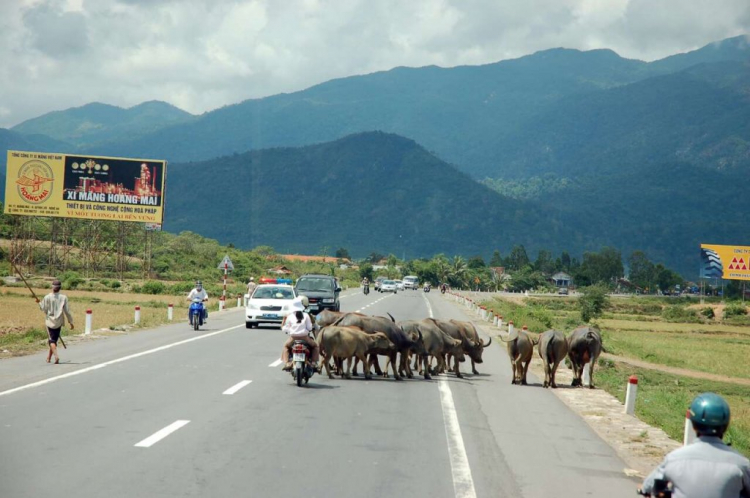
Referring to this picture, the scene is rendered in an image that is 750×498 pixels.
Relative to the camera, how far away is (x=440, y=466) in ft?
30.8

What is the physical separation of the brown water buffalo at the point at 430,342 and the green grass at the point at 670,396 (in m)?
3.92

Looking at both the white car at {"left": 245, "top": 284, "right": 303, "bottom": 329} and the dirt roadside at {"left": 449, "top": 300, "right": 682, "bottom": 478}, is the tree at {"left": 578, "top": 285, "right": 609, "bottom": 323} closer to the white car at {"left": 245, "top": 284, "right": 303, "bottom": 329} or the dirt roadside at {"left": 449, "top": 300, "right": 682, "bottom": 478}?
the white car at {"left": 245, "top": 284, "right": 303, "bottom": 329}

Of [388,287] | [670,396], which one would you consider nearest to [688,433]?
[670,396]

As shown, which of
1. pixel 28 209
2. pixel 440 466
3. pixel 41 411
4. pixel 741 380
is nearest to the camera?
pixel 440 466

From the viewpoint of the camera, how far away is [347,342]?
16.7 meters

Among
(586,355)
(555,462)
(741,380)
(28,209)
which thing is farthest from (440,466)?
(28,209)

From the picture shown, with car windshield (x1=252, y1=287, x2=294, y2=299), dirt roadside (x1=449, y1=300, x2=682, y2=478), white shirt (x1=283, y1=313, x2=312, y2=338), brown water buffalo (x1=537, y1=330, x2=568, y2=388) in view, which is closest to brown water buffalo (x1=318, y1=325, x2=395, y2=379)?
white shirt (x1=283, y1=313, x2=312, y2=338)

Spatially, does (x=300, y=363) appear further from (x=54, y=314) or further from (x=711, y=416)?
(x=711, y=416)

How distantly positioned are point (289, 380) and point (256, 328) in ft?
47.7

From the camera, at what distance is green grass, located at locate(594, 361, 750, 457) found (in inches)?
614

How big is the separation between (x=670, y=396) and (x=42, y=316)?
25191 mm

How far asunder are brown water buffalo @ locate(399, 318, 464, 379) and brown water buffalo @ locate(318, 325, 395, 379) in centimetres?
118

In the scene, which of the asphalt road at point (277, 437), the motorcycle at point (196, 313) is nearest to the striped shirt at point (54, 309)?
the asphalt road at point (277, 437)

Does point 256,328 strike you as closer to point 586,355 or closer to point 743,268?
point 586,355
